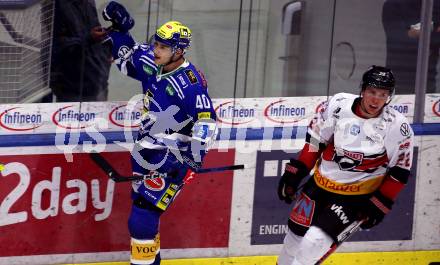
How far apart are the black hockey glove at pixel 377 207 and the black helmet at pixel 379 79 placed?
573 mm

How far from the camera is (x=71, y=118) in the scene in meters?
7.01

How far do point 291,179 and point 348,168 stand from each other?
1.05ft

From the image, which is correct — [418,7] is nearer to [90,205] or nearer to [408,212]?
[408,212]

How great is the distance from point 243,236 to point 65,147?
4.29 feet

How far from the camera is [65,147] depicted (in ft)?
23.0

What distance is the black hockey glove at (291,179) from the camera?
656cm

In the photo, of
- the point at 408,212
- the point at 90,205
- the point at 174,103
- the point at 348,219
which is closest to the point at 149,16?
the point at 174,103

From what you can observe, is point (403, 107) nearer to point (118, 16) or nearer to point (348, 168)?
point (348, 168)

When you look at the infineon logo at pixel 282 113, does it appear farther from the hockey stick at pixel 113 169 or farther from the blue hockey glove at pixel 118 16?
the blue hockey glove at pixel 118 16

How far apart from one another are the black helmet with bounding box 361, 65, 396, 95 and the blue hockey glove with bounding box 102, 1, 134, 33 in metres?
1.42

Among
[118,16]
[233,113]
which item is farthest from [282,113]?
[118,16]

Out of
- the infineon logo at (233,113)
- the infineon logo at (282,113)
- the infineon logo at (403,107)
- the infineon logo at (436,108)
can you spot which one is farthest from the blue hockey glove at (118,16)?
the infineon logo at (436,108)

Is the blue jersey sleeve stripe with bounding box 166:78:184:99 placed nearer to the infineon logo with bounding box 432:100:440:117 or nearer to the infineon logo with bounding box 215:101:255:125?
the infineon logo with bounding box 215:101:255:125

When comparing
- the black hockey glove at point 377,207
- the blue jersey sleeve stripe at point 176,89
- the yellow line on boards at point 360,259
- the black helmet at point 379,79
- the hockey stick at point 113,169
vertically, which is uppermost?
the black helmet at point 379,79
